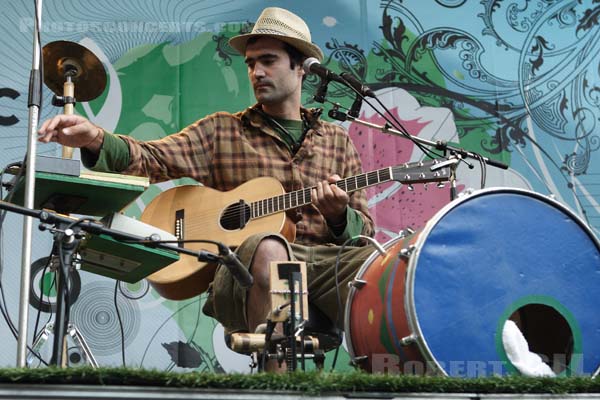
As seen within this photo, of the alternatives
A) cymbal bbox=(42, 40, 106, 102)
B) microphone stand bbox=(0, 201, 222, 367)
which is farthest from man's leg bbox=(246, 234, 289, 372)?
cymbal bbox=(42, 40, 106, 102)

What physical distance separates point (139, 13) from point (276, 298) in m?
2.80

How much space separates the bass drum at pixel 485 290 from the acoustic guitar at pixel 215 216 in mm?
898

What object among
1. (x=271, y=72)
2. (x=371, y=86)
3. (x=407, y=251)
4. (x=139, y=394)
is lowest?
(x=139, y=394)

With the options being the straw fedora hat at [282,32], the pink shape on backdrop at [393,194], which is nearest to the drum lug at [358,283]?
the straw fedora hat at [282,32]

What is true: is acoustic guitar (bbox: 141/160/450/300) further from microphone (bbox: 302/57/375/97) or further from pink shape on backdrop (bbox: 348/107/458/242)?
pink shape on backdrop (bbox: 348/107/458/242)

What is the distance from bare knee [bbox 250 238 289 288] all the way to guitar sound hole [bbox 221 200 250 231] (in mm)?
536

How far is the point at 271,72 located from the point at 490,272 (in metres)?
1.64

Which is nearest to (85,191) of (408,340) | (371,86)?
(408,340)

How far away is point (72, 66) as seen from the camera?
3.22 metres

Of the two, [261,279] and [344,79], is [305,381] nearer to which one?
[261,279]

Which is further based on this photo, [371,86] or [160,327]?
[371,86]

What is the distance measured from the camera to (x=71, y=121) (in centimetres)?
312

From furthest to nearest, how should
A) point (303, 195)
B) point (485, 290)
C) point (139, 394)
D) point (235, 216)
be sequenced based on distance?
1. point (235, 216)
2. point (303, 195)
3. point (485, 290)
4. point (139, 394)

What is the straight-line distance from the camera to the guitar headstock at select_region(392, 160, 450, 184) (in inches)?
135
